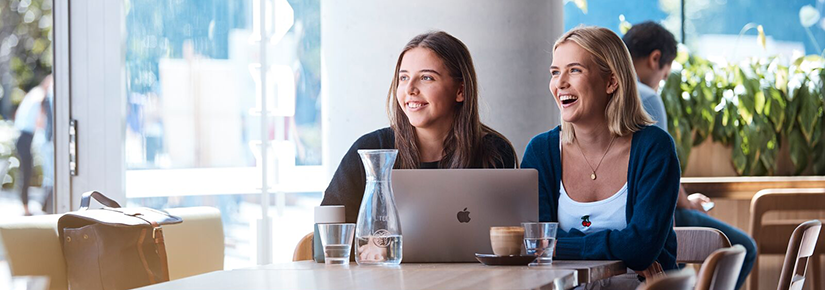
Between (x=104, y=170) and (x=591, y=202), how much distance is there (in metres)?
2.50

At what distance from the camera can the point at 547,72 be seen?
3.58 metres

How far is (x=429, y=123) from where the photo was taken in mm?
2666

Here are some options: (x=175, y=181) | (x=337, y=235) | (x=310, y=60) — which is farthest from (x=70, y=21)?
(x=337, y=235)

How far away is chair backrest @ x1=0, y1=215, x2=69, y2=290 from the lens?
8.90 ft

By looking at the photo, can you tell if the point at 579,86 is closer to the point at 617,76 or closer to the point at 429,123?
the point at 617,76

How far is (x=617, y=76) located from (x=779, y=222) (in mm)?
2046

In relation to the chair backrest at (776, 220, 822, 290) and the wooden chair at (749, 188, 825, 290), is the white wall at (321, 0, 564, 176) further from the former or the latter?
the chair backrest at (776, 220, 822, 290)

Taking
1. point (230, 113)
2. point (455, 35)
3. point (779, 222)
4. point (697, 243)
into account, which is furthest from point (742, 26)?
point (697, 243)

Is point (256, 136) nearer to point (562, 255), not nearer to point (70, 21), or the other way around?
point (70, 21)

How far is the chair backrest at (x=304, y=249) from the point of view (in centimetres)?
256

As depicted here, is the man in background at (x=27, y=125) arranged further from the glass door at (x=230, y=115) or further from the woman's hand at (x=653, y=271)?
the woman's hand at (x=653, y=271)

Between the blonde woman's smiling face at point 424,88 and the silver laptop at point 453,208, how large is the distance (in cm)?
48

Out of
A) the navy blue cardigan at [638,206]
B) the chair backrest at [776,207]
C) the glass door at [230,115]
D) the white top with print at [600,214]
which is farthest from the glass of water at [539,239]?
the glass door at [230,115]

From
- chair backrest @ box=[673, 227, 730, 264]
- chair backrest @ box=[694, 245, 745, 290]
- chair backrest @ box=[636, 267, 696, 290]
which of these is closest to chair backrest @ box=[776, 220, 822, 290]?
chair backrest @ box=[673, 227, 730, 264]
